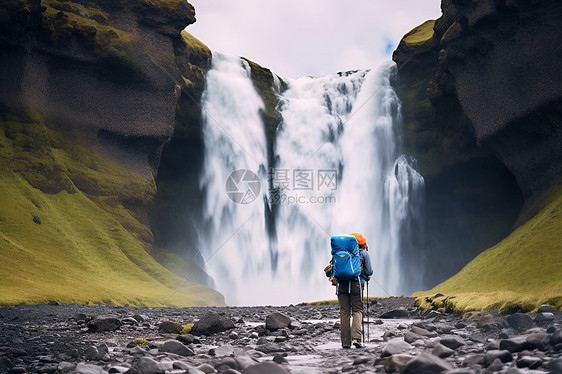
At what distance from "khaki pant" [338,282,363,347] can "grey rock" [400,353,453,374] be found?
471 cm

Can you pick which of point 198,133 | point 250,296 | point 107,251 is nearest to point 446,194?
point 250,296

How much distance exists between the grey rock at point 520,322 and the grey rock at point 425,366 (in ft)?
19.1

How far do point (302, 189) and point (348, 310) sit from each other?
57.9 m

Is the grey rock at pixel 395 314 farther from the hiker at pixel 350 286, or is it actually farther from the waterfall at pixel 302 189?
the waterfall at pixel 302 189

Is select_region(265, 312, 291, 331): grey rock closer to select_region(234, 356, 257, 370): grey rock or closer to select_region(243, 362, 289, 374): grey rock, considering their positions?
select_region(234, 356, 257, 370): grey rock

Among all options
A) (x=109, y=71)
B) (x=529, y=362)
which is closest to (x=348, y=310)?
(x=529, y=362)

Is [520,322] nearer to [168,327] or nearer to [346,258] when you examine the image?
[346,258]

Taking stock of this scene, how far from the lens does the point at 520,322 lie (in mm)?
10219

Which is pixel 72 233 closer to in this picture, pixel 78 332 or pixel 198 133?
pixel 198 133

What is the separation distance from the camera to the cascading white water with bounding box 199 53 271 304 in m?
64.1

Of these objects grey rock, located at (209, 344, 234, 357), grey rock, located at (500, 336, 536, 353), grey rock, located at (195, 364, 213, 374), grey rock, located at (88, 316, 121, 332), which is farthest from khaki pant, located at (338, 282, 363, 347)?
grey rock, located at (88, 316, 121, 332)

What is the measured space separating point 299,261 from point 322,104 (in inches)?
945

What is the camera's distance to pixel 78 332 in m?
13.7

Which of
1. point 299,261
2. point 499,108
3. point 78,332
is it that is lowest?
point 78,332
